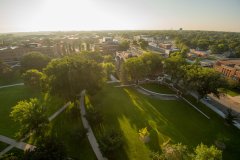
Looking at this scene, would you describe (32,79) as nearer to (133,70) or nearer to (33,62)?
(33,62)

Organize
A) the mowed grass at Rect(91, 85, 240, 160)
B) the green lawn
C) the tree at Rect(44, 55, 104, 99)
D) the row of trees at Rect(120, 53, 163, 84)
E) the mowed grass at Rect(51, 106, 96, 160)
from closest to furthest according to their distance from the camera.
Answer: the mowed grass at Rect(51, 106, 96, 160) → the mowed grass at Rect(91, 85, 240, 160) → the tree at Rect(44, 55, 104, 99) → the green lawn → the row of trees at Rect(120, 53, 163, 84)

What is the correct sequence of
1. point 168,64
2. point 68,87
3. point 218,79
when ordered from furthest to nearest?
point 168,64 < point 218,79 < point 68,87

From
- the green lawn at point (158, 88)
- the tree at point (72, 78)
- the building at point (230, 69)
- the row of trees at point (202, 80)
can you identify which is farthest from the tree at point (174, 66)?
the building at point (230, 69)

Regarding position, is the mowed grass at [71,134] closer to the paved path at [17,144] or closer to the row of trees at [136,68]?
the paved path at [17,144]

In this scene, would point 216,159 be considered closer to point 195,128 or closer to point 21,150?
point 195,128

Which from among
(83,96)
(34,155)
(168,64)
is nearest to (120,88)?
(83,96)

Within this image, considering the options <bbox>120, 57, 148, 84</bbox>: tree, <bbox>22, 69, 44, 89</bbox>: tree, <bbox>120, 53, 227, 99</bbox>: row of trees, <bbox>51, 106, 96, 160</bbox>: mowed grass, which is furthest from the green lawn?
<bbox>22, 69, 44, 89</bbox>: tree

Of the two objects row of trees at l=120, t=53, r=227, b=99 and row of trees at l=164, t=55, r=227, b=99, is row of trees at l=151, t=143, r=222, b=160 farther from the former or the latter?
row of trees at l=120, t=53, r=227, b=99
